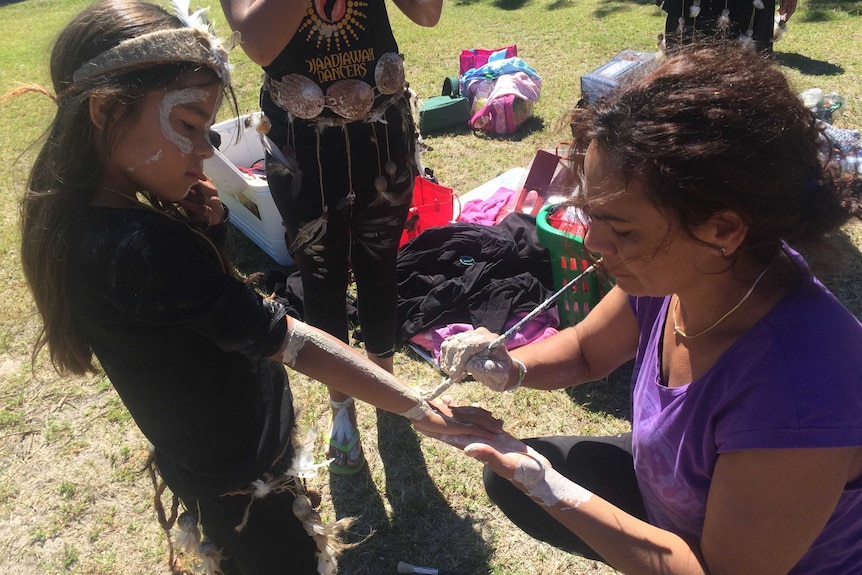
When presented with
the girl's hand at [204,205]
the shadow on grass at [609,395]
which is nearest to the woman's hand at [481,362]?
the girl's hand at [204,205]

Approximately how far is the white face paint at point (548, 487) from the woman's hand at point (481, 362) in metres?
0.32

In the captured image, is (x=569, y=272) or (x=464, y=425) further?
(x=569, y=272)

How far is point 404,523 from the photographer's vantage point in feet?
7.91

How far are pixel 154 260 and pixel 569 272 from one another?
224 cm

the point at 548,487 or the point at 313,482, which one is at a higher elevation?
the point at 548,487

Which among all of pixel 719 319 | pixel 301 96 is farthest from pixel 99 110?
pixel 719 319

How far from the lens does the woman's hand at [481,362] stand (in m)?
1.78

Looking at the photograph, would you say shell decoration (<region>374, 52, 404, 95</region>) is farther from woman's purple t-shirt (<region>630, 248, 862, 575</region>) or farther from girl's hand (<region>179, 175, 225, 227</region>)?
woman's purple t-shirt (<region>630, 248, 862, 575</region>)

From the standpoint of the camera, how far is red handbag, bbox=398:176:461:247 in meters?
3.93

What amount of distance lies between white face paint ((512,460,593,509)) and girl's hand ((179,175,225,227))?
95 cm

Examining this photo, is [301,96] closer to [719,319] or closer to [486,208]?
[719,319]

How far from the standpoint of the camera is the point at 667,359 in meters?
1.49

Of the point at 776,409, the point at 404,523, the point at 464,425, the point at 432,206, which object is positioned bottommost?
the point at 404,523

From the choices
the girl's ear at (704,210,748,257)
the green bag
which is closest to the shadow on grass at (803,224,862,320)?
the girl's ear at (704,210,748,257)
